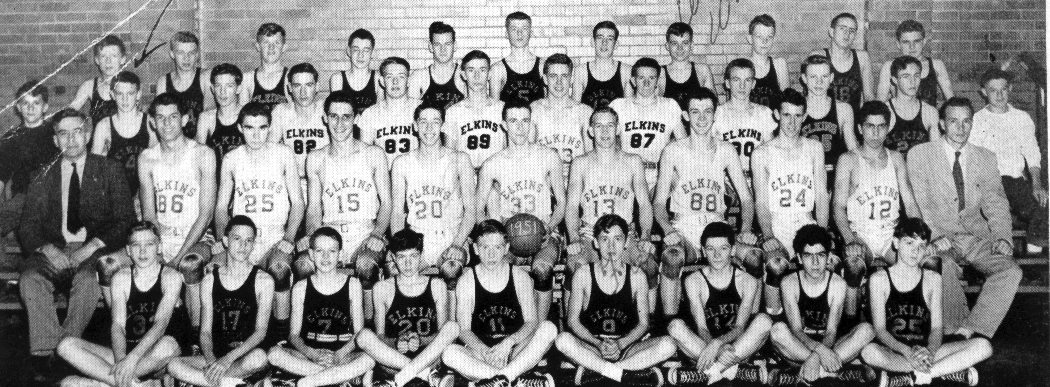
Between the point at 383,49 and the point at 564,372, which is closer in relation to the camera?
the point at 564,372

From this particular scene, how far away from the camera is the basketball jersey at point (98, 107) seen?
6.10 metres

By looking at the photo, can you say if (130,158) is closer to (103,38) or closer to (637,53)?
(103,38)

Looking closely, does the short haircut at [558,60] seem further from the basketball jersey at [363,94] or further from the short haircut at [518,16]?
the basketball jersey at [363,94]

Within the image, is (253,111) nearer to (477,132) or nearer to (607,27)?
(477,132)

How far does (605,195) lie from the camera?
5914 mm

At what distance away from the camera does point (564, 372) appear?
18.8 ft

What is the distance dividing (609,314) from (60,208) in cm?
322

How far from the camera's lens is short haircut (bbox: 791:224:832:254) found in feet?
19.2

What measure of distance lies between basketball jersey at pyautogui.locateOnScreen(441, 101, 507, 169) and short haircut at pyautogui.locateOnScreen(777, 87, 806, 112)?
165cm

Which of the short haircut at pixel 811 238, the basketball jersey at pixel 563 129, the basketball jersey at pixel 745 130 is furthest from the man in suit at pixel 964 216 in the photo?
the basketball jersey at pixel 563 129

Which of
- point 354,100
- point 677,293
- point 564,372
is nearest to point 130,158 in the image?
point 354,100

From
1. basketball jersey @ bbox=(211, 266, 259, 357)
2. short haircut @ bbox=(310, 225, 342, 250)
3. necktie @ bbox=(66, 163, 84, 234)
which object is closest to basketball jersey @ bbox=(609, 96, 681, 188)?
short haircut @ bbox=(310, 225, 342, 250)

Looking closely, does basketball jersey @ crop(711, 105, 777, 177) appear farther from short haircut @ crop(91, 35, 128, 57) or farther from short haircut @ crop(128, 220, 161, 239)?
short haircut @ crop(91, 35, 128, 57)

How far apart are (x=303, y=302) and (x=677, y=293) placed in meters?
2.11
